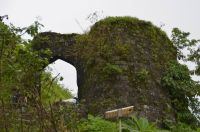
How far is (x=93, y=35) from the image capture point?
506 inches

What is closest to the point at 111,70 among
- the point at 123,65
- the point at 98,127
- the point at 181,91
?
the point at 123,65

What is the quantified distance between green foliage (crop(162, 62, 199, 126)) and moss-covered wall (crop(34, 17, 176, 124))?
20 centimetres

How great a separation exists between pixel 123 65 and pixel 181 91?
5.34 ft

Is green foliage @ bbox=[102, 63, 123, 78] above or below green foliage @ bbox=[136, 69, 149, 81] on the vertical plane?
above

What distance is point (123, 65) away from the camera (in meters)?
11.8

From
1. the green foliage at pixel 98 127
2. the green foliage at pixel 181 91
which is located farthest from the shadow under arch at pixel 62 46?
the green foliage at pixel 98 127

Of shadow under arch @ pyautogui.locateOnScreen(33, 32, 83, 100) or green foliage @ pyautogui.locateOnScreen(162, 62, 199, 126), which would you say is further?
shadow under arch @ pyautogui.locateOnScreen(33, 32, 83, 100)

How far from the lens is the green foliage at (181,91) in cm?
1209

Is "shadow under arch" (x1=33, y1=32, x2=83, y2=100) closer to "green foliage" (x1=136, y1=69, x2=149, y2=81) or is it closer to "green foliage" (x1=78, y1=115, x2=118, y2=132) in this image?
"green foliage" (x1=136, y1=69, x2=149, y2=81)

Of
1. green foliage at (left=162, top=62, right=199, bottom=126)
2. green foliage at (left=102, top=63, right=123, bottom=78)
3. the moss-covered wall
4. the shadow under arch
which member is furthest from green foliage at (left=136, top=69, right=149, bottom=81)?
the shadow under arch

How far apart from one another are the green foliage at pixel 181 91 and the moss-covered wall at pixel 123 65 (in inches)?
8.0

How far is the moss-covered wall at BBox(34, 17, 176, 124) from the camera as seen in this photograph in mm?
11398

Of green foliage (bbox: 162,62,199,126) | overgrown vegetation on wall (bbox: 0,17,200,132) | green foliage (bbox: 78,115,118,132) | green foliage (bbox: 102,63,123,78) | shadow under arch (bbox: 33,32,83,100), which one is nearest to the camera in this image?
green foliage (bbox: 78,115,118,132)

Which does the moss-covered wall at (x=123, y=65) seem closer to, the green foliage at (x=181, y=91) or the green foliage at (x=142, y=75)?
the green foliage at (x=142, y=75)
